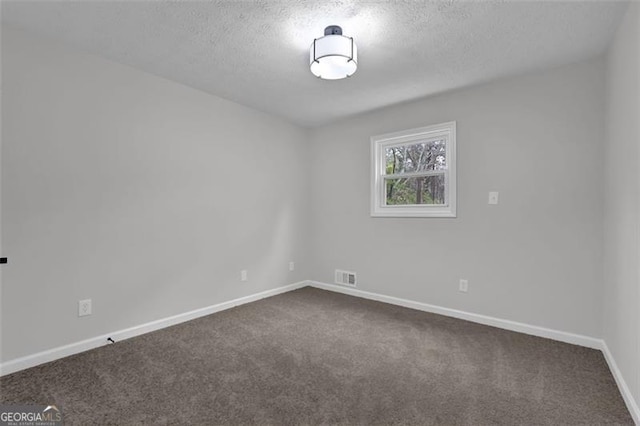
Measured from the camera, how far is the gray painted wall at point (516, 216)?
8.38ft

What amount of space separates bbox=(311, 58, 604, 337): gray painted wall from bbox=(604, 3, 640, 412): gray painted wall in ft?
0.53

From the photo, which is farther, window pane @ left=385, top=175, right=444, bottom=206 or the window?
window pane @ left=385, top=175, right=444, bottom=206

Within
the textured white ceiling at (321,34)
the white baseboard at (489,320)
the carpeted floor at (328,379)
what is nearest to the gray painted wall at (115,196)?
the textured white ceiling at (321,34)

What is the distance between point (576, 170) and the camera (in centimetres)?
258

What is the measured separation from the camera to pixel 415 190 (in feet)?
12.0

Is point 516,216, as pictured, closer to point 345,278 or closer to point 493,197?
point 493,197

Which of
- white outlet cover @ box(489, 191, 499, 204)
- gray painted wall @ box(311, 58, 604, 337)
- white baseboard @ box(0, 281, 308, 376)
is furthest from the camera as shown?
white outlet cover @ box(489, 191, 499, 204)

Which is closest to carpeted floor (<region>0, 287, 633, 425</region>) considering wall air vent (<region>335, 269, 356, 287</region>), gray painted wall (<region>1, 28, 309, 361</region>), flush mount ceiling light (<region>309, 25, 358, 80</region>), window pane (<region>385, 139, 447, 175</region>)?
gray painted wall (<region>1, 28, 309, 361</region>)

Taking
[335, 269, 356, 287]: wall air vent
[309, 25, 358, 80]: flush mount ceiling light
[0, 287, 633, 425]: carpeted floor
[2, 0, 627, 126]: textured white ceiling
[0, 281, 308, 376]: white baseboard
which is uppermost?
[2, 0, 627, 126]: textured white ceiling

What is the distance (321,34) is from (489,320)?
118 inches

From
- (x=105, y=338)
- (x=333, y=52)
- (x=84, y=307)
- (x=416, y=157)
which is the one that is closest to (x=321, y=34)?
(x=333, y=52)

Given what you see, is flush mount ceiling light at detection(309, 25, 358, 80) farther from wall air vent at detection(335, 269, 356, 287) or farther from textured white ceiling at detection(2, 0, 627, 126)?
wall air vent at detection(335, 269, 356, 287)

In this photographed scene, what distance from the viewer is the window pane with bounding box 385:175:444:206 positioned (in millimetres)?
3479

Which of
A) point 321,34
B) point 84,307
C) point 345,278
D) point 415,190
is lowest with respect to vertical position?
point 345,278
